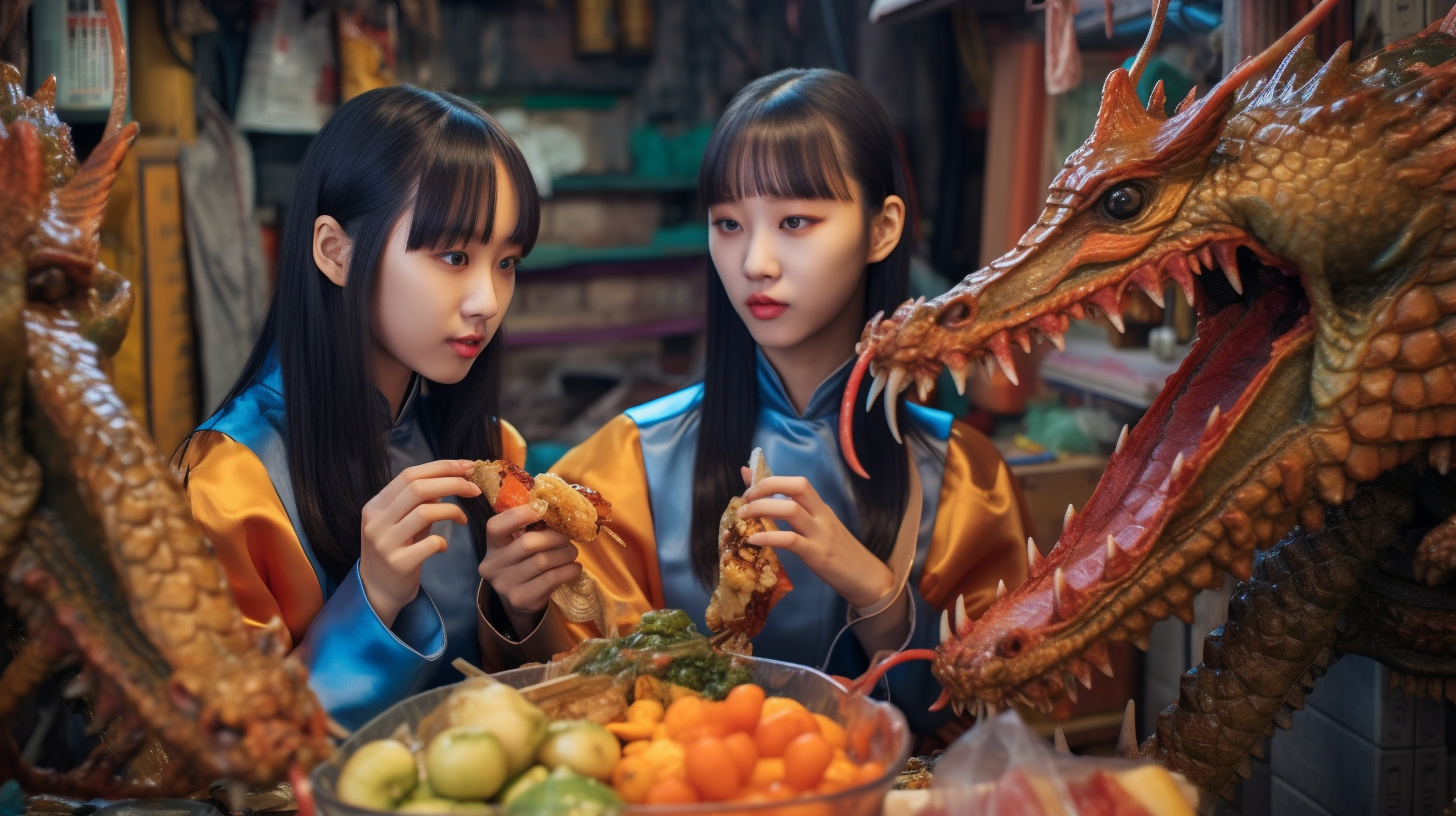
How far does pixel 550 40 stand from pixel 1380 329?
16.5 ft

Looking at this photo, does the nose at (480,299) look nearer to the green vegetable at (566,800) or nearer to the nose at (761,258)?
the nose at (761,258)

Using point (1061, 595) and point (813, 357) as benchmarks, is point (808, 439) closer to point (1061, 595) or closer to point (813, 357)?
point (813, 357)

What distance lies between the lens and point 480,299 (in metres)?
1.96

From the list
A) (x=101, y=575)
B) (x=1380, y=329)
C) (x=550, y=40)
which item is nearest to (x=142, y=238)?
(x=550, y=40)

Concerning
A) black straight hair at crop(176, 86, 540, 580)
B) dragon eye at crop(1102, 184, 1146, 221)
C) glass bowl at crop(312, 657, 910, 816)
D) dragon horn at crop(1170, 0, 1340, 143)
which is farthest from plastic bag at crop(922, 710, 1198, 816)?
black straight hair at crop(176, 86, 540, 580)

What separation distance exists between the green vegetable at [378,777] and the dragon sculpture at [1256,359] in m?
0.74

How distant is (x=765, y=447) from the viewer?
7.79ft

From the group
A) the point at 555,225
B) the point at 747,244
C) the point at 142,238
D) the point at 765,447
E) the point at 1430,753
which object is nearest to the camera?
the point at 1430,753

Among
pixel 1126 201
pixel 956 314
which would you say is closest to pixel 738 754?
pixel 956 314

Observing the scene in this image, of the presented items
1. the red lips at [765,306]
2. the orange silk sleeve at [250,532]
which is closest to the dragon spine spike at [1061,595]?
the red lips at [765,306]

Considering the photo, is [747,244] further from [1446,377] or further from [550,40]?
[550,40]

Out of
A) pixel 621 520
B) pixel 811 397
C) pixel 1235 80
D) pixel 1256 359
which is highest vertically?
pixel 1235 80

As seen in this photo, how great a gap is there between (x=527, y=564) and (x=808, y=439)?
27.2 inches

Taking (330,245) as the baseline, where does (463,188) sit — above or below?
above
